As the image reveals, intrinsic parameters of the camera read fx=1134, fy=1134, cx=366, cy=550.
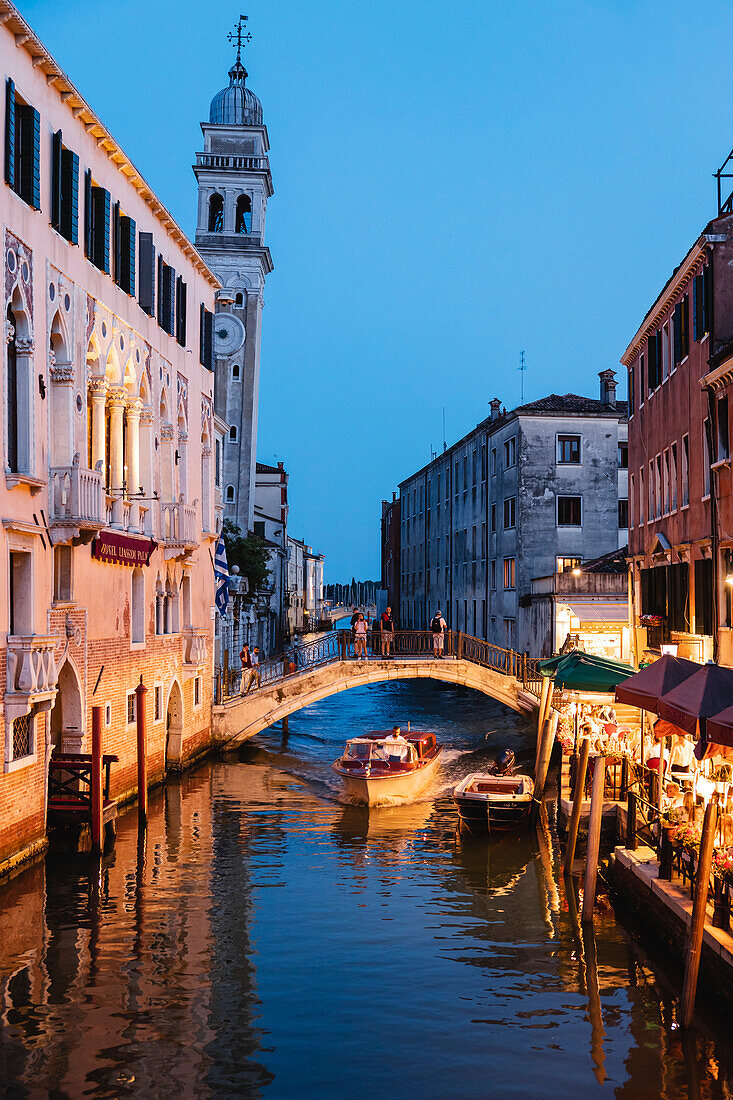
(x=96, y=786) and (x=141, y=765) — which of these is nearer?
(x=96, y=786)

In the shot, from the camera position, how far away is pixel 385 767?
23.5 metres

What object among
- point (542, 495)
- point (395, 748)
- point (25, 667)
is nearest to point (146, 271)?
point (25, 667)

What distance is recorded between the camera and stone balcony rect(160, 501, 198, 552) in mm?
24828

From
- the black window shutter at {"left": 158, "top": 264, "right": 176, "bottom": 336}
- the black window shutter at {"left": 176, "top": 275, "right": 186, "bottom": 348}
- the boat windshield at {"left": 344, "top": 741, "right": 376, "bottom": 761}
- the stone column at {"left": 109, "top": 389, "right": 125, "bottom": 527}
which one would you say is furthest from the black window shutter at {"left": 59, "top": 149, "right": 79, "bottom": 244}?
the boat windshield at {"left": 344, "top": 741, "right": 376, "bottom": 761}

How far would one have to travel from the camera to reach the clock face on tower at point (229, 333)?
51.4 metres

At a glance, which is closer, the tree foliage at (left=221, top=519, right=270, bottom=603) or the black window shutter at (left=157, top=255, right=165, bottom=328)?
the black window shutter at (left=157, top=255, right=165, bottom=328)

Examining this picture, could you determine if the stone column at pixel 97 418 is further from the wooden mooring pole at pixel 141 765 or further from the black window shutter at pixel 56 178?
the wooden mooring pole at pixel 141 765

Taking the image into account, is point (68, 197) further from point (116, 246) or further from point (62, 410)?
point (116, 246)

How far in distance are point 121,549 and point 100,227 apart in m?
5.77

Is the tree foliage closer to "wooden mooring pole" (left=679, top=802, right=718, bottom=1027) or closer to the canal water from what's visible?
the canal water

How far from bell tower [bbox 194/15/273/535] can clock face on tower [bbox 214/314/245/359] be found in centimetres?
Result: 5

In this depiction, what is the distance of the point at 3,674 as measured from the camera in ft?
50.0

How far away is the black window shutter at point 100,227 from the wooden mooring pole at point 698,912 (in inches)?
573

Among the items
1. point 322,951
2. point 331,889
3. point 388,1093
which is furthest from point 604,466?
point 388,1093
